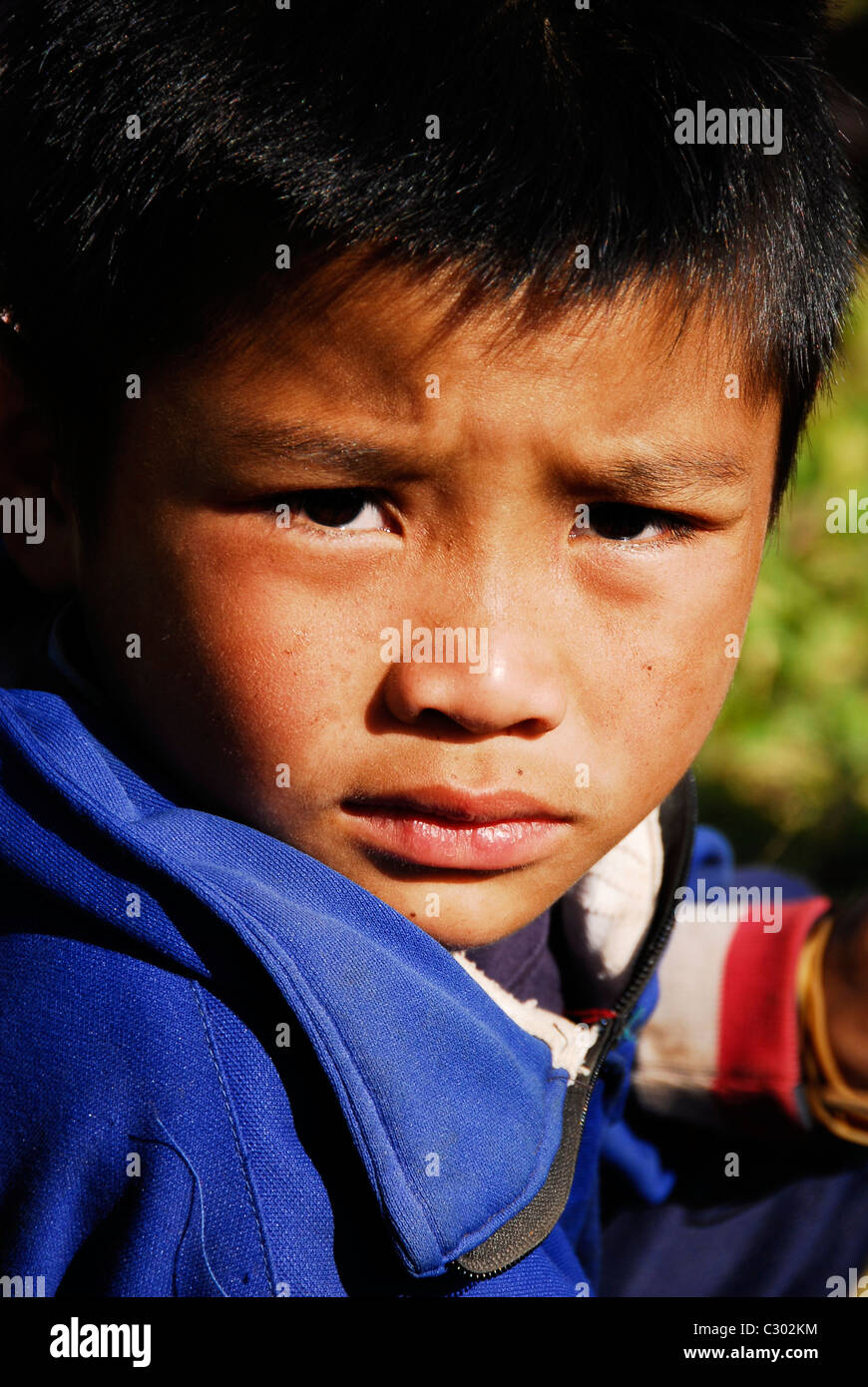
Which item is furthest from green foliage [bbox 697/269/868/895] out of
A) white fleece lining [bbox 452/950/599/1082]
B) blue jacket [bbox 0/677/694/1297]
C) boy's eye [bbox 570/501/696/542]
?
blue jacket [bbox 0/677/694/1297]

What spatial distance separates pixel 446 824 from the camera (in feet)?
4.36

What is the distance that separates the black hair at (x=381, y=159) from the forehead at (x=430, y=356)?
0.02 metres

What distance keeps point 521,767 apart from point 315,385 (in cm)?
41

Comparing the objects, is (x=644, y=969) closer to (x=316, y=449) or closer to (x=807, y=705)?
(x=316, y=449)

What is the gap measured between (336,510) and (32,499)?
1.37 ft

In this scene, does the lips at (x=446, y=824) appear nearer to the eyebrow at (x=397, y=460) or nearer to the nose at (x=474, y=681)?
the nose at (x=474, y=681)

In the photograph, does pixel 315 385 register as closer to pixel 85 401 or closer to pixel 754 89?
pixel 85 401

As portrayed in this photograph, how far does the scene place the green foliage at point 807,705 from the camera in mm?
3035

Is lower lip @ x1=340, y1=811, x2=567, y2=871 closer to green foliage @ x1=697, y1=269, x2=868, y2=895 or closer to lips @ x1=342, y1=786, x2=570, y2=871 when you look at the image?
lips @ x1=342, y1=786, x2=570, y2=871

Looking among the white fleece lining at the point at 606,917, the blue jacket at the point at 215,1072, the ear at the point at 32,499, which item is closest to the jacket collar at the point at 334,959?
the blue jacket at the point at 215,1072

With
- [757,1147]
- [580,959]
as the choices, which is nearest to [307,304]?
[580,959]

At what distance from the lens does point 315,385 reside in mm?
1200

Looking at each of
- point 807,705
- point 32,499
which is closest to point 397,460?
point 32,499

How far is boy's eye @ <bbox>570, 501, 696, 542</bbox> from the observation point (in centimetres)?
131
